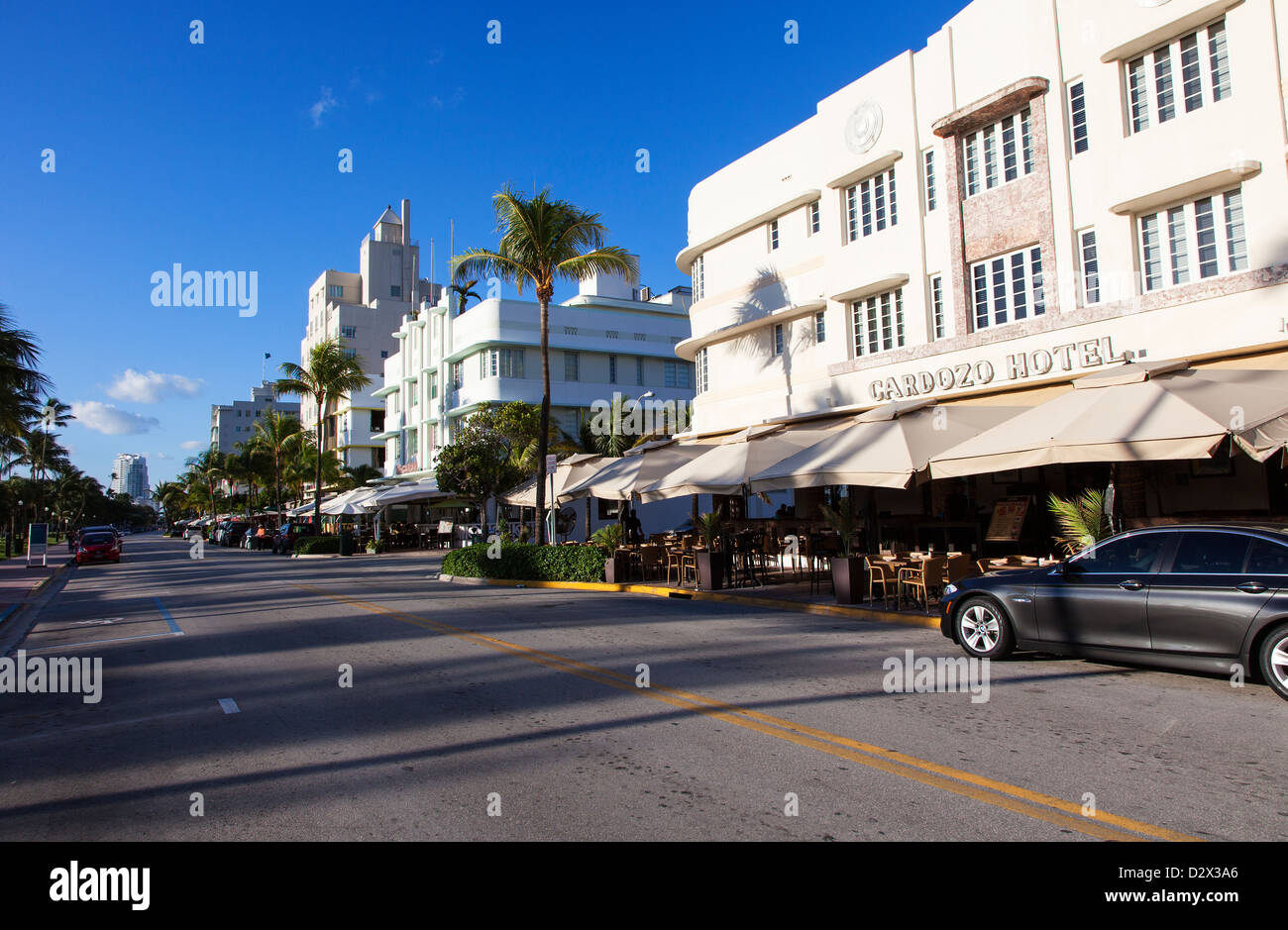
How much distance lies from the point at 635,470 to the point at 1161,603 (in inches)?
537

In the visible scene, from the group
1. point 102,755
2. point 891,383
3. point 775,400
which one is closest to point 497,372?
point 775,400

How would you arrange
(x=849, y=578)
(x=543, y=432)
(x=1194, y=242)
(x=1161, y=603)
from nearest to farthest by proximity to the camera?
(x=1161, y=603) → (x=849, y=578) → (x=1194, y=242) → (x=543, y=432)

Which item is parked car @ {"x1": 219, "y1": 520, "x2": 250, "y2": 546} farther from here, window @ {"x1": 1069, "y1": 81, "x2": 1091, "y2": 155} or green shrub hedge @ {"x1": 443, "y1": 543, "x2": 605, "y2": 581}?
window @ {"x1": 1069, "y1": 81, "x2": 1091, "y2": 155}

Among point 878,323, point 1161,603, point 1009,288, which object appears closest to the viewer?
point 1161,603

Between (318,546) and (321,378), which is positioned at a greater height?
(321,378)

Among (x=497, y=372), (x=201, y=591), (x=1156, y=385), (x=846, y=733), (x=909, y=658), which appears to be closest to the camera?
(x=846, y=733)

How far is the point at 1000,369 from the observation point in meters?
17.6

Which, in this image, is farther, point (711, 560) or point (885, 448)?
point (711, 560)

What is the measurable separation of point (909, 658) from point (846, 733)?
352 cm

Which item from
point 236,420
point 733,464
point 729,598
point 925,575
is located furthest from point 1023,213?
point 236,420

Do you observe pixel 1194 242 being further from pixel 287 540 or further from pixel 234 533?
pixel 234 533

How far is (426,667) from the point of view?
9539mm
